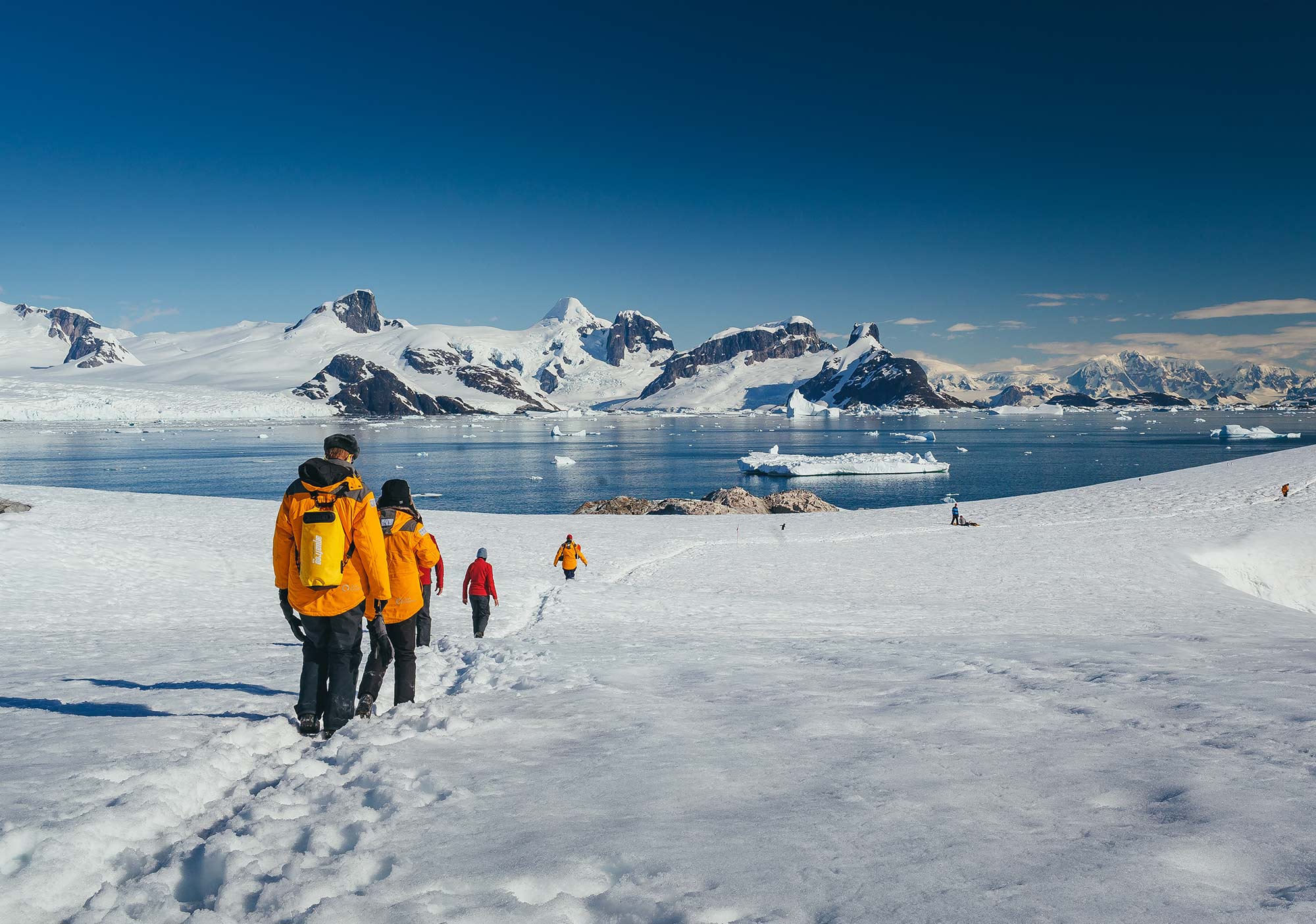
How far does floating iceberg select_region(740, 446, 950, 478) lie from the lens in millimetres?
71875

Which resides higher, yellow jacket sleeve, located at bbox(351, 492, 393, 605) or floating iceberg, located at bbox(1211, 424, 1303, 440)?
yellow jacket sleeve, located at bbox(351, 492, 393, 605)

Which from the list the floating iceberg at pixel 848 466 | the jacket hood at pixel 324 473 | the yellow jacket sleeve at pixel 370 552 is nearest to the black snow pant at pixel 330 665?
the yellow jacket sleeve at pixel 370 552

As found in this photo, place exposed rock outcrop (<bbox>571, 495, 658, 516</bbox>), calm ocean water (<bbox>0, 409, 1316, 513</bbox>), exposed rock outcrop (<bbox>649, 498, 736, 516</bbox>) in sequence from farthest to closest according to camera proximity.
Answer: calm ocean water (<bbox>0, 409, 1316, 513</bbox>) < exposed rock outcrop (<bbox>571, 495, 658, 516</bbox>) < exposed rock outcrop (<bbox>649, 498, 736, 516</bbox>)

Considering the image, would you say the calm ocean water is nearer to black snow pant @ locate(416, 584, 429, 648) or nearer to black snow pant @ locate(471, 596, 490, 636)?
black snow pant @ locate(471, 596, 490, 636)

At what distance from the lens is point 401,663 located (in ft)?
24.7

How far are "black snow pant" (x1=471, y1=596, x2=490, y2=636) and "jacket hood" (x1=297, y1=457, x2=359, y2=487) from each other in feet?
20.9

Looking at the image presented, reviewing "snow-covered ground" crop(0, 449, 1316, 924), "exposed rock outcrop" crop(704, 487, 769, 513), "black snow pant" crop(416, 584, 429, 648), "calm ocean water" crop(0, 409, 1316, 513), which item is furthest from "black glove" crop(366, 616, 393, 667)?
"calm ocean water" crop(0, 409, 1316, 513)

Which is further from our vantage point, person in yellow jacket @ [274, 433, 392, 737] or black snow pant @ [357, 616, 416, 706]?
black snow pant @ [357, 616, 416, 706]

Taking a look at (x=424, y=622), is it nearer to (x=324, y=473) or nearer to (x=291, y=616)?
(x=291, y=616)

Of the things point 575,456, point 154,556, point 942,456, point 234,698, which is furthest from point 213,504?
point 942,456

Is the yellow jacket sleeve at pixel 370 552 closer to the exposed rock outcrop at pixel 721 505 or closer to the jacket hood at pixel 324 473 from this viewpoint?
the jacket hood at pixel 324 473

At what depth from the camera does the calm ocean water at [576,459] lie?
60603 millimetres

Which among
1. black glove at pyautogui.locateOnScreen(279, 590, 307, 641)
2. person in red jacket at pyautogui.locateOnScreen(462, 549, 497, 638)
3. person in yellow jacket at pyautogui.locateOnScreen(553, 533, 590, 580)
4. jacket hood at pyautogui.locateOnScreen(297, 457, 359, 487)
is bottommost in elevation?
person in yellow jacket at pyautogui.locateOnScreen(553, 533, 590, 580)

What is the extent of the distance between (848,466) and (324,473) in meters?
69.7
